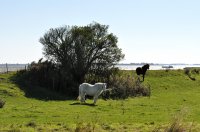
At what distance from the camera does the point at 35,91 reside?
42.1 metres

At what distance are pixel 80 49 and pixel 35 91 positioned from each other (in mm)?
9307

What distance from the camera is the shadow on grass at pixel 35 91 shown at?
40375 millimetres

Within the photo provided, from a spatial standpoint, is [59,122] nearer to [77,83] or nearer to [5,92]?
[5,92]

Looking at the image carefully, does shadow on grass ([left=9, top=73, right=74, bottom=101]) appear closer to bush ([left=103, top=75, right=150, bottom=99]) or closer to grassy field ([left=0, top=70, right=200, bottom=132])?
grassy field ([left=0, top=70, right=200, bottom=132])

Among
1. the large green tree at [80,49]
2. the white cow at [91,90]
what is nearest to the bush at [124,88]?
the large green tree at [80,49]

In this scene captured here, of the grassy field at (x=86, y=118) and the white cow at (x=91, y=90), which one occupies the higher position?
the white cow at (x=91, y=90)

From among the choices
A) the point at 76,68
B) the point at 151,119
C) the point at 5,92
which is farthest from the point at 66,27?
the point at 151,119

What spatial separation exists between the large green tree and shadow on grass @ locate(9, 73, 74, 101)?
5.47 meters

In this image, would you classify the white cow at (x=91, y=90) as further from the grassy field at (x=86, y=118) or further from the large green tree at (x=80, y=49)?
the large green tree at (x=80, y=49)

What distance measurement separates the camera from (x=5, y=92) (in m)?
37.9

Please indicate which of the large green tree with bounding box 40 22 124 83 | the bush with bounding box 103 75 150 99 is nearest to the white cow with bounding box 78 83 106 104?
the bush with bounding box 103 75 150 99

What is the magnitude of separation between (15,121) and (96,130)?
5.88m

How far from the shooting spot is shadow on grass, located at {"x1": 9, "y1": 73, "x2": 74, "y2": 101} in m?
40.4

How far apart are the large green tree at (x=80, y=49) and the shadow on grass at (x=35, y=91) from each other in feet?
17.9
